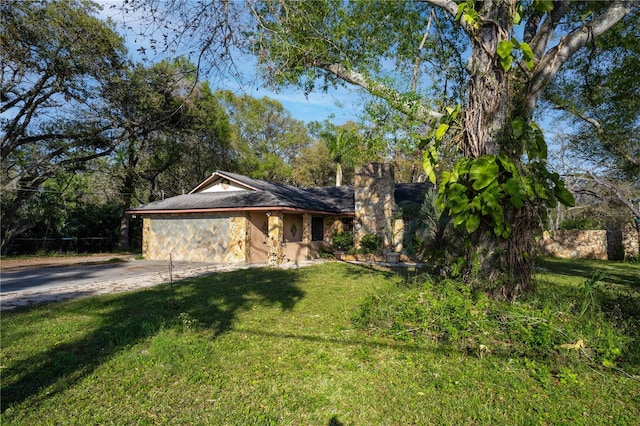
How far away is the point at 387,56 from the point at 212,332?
23.9 feet

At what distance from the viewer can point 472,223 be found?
5082 mm

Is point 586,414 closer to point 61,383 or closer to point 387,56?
point 61,383

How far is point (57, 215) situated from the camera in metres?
20.9

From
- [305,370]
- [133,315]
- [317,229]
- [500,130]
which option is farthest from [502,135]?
[317,229]

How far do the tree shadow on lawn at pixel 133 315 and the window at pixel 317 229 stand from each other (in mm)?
7408

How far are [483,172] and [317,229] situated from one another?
1449 cm

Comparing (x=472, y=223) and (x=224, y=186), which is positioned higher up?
(x=224, y=186)

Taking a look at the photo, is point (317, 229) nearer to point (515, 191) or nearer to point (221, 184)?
point (221, 184)

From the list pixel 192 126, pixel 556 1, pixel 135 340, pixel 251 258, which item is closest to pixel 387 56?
pixel 556 1

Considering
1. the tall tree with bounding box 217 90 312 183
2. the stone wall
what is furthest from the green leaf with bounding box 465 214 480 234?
the tall tree with bounding box 217 90 312 183

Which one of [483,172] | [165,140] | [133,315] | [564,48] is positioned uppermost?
[165,140]

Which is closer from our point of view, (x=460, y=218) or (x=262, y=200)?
(x=460, y=218)

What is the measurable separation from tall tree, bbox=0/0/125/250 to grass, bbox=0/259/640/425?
453 inches

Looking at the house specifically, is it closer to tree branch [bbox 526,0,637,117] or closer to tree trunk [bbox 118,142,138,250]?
tree trunk [bbox 118,142,138,250]
